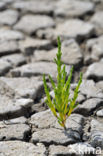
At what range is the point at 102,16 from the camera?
4.16m

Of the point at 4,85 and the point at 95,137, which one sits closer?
the point at 95,137

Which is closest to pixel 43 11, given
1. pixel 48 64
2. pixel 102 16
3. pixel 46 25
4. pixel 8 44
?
pixel 46 25

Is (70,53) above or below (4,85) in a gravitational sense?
above

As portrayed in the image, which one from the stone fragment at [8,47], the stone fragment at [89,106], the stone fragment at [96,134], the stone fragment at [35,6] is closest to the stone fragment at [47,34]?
the stone fragment at [8,47]

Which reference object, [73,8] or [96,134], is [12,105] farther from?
[73,8]

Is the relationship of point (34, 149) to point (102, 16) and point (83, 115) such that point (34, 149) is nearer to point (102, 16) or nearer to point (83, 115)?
point (83, 115)

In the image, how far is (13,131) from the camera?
6.91ft

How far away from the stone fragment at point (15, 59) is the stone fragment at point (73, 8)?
3.92 ft

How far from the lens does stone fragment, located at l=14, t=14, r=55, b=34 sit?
12.8 ft

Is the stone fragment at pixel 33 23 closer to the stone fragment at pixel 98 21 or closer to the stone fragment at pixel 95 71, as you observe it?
the stone fragment at pixel 98 21

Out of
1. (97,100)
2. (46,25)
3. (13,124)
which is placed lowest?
(13,124)

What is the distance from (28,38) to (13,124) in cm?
166

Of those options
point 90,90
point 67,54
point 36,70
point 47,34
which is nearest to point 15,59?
point 36,70

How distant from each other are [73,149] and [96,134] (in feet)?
0.68
